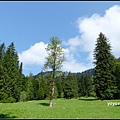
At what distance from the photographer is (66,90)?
8238cm

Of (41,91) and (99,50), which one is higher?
(99,50)

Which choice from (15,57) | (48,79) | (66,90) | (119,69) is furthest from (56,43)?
(66,90)

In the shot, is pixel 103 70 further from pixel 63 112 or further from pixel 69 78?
pixel 69 78

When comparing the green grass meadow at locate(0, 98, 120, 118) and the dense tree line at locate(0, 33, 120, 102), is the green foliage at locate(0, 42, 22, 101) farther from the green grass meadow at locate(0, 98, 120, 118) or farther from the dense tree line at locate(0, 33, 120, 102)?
the green grass meadow at locate(0, 98, 120, 118)

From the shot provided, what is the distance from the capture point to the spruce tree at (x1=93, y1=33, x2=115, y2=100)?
144 ft

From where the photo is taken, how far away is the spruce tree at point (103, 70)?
4397cm

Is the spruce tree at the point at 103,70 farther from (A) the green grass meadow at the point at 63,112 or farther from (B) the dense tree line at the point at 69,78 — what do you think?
(A) the green grass meadow at the point at 63,112

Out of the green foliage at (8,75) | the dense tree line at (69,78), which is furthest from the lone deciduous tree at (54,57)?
the green foliage at (8,75)

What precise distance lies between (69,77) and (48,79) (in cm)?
4985

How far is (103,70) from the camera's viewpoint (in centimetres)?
4531

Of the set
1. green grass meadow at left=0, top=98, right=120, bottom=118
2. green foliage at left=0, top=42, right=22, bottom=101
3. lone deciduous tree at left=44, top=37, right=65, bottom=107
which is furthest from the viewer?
green foliage at left=0, top=42, right=22, bottom=101

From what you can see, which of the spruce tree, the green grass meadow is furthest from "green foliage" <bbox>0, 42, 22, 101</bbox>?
the green grass meadow

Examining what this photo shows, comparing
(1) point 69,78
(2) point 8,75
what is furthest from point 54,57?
(1) point 69,78

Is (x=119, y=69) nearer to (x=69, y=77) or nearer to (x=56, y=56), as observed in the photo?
(x=56, y=56)
